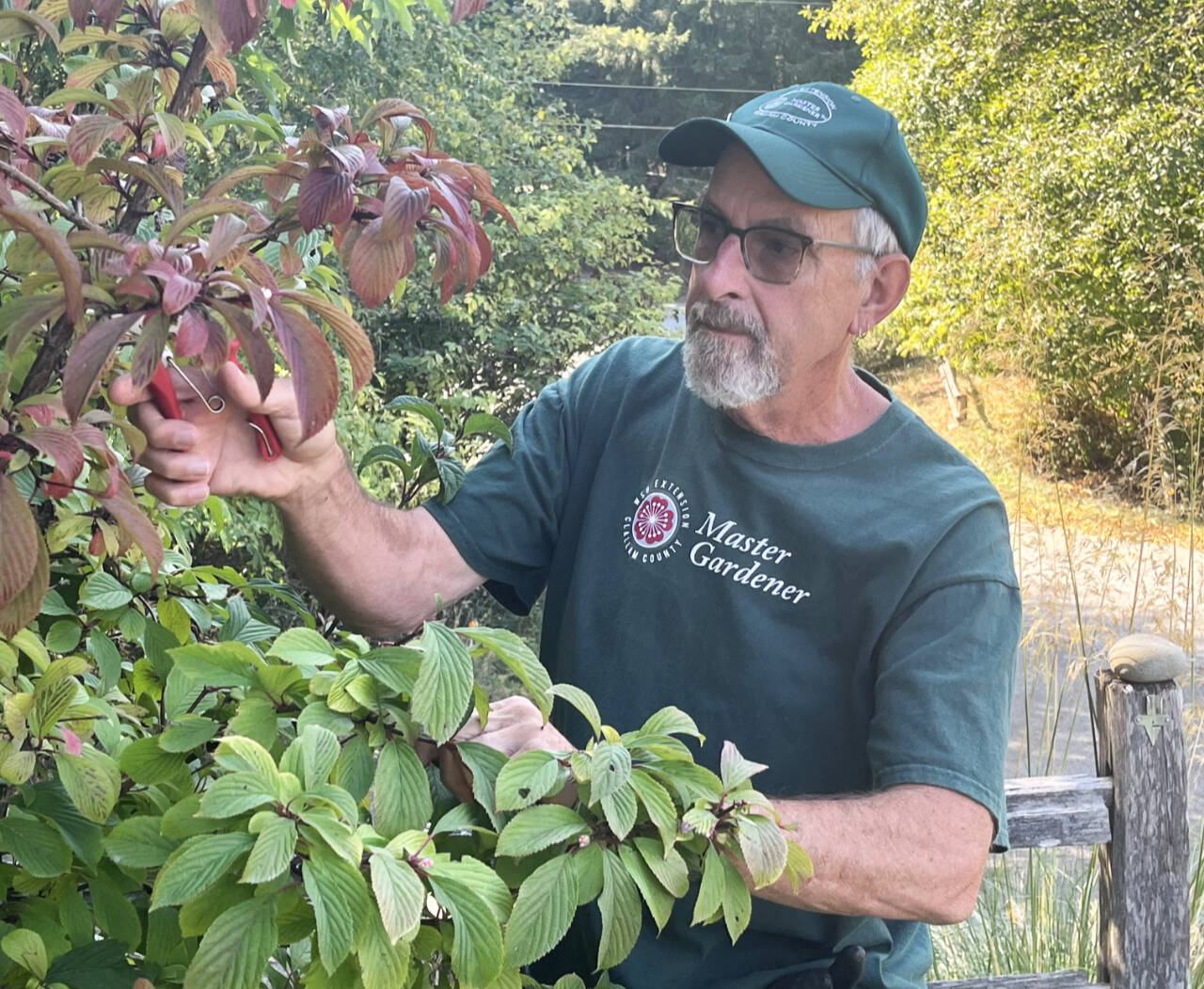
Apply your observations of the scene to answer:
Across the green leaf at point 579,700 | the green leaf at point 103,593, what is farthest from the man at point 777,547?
the green leaf at point 579,700

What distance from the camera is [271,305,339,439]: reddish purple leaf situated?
891 millimetres

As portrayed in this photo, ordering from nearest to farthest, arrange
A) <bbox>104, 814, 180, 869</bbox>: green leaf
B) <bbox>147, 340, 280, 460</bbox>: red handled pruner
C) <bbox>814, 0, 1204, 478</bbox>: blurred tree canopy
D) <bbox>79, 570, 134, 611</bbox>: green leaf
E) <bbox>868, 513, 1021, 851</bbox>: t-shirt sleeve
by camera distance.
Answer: <bbox>104, 814, 180, 869</bbox>: green leaf < <bbox>147, 340, 280, 460</bbox>: red handled pruner < <bbox>79, 570, 134, 611</bbox>: green leaf < <bbox>868, 513, 1021, 851</bbox>: t-shirt sleeve < <bbox>814, 0, 1204, 478</bbox>: blurred tree canopy

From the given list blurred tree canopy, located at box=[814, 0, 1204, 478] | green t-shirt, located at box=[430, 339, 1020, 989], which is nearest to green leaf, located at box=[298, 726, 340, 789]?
green t-shirt, located at box=[430, 339, 1020, 989]

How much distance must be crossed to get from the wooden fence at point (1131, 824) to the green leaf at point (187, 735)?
1870mm

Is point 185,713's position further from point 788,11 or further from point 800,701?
point 788,11

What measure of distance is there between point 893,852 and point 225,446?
863 mm

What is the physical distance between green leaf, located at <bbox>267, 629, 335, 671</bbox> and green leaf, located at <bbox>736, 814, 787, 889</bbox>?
36cm

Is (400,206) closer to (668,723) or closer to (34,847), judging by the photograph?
(668,723)

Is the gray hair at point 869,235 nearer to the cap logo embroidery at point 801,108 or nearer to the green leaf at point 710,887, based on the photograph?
the cap logo embroidery at point 801,108

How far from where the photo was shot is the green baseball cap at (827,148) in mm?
1782

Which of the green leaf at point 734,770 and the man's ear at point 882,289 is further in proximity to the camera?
the man's ear at point 882,289

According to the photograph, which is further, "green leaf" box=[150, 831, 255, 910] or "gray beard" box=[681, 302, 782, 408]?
"gray beard" box=[681, 302, 782, 408]

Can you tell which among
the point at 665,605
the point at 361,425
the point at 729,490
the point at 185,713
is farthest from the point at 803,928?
the point at 361,425

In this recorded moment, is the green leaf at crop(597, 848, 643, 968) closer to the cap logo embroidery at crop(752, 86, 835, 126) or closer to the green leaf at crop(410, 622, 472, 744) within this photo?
the green leaf at crop(410, 622, 472, 744)
